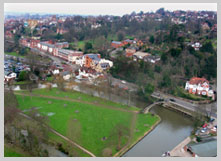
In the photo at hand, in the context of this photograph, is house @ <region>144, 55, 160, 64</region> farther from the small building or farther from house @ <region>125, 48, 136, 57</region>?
the small building

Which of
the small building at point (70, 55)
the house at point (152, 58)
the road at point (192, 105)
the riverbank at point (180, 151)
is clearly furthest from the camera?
the small building at point (70, 55)

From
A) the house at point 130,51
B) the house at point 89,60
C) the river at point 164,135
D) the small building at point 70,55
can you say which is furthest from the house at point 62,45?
the river at point 164,135

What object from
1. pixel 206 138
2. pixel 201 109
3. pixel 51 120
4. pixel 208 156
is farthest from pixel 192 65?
pixel 51 120

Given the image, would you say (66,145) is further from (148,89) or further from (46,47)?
(46,47)

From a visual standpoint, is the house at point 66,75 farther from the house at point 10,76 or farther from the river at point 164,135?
the river at point 164,135

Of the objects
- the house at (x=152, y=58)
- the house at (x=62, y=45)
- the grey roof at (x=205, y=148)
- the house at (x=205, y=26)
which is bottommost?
the grey roof at (x=205, y=148)

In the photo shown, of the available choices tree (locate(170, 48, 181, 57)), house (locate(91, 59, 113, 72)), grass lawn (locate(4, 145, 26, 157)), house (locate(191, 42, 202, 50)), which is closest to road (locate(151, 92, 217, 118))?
tree (locate(170, 48, 181, 57))
